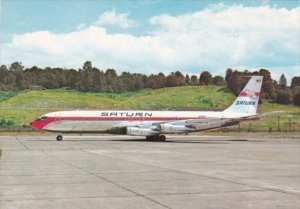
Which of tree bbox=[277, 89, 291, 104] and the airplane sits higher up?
tree bbox=[277, 89, 291, 104]

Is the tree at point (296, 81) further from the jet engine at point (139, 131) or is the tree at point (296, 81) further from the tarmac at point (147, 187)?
the tarmac at point (147, 187)

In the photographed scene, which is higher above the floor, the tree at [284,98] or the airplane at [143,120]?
the tree at [284,98]

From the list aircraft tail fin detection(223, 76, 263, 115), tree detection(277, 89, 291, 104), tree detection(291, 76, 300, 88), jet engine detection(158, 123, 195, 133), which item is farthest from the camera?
tree detection(291, 76, 300, 88)

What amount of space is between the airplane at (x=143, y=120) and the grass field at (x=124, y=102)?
39.6 metres

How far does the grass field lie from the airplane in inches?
1558

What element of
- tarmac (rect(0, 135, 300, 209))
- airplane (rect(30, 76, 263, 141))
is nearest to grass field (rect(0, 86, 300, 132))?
airplane (rect(30, 76, 263, 141))

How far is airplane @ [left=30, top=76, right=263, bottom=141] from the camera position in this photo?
166 ft

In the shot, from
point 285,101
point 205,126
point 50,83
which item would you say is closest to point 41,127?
point 205,126

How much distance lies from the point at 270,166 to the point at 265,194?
8.97m

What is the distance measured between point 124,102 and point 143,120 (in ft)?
241

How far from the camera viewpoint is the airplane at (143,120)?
166 feet

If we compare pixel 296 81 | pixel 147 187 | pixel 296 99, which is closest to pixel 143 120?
pixel 147 187

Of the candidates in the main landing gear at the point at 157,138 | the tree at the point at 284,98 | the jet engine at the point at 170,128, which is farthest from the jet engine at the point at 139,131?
the tree at the point at 284,98

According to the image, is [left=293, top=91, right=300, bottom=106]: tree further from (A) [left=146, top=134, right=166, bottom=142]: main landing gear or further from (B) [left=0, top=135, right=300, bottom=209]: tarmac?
(B) [left=0, top=135, right=300, bottom=209]: tarmac
